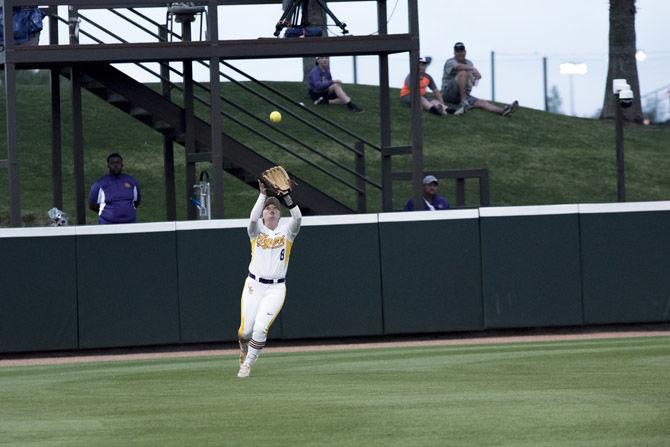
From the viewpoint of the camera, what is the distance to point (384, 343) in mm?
17828

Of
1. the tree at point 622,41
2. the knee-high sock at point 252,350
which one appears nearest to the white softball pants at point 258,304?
the knee-high sock at point 252,350

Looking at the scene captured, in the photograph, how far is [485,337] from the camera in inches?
711

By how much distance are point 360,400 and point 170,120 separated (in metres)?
8.62

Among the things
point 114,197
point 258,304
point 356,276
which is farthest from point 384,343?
point 258,304

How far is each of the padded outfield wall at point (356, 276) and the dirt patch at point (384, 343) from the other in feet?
0.58

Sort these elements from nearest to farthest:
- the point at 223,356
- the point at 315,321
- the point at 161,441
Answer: the point at 161,441 < the point at 223,356 < the point at 315,321

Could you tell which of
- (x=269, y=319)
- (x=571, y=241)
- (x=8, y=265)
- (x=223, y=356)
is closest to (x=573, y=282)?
(x=571, y=241)

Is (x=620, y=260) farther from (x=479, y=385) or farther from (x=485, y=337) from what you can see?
(x=479, y=385)

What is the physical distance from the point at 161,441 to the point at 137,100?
9914 millimetres

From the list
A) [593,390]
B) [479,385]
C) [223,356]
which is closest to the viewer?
[593,390]

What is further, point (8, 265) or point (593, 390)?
point (8, 265)

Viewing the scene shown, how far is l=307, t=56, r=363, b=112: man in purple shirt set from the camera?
92.4ft

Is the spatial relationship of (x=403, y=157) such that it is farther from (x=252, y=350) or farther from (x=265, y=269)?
(x=252, y=350)

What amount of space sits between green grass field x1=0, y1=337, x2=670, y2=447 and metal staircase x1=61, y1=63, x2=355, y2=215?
11.9ft
